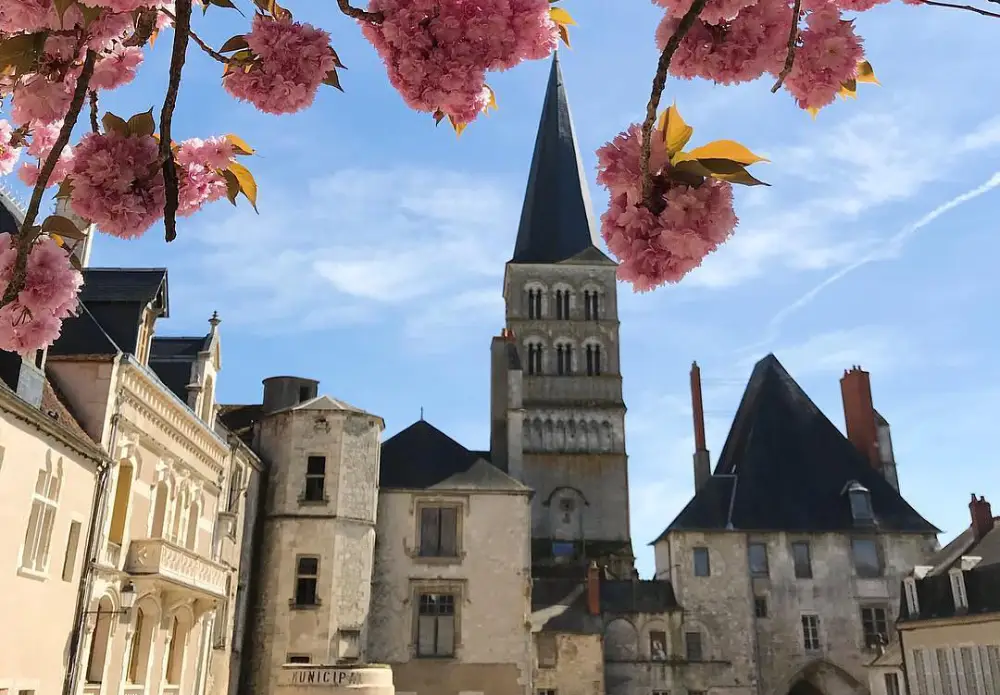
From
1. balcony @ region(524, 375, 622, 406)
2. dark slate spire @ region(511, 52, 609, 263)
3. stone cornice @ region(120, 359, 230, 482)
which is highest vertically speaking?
dark slate spire @ region(511, 52, 609, 263)

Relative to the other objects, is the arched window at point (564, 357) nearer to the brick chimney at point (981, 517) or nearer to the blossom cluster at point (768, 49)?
the brick chimney at point (981, 517)

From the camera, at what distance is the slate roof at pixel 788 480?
101 ft

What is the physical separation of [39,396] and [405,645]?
13.2 metres

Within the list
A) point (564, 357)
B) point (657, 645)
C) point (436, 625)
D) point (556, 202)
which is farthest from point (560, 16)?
point (556, 202)

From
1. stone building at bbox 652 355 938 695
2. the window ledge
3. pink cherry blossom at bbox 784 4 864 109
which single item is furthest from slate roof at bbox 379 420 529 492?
pink cherry blossom at bbox 784 4 864 109

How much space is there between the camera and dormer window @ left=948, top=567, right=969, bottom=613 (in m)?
23.2

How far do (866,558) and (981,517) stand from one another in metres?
4.74

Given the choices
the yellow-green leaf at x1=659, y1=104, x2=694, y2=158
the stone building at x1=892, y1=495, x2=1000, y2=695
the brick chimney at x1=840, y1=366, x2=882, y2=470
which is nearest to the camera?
the yellow-green leaf at x1=659, y1=104, x2=694, y2=158

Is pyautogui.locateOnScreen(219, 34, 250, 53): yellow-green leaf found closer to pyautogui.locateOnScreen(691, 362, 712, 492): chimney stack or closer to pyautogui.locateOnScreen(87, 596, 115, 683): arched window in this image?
pyautogui.locateOnScreen(87, 596, 115, 683): arched window

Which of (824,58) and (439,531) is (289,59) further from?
(439,531)

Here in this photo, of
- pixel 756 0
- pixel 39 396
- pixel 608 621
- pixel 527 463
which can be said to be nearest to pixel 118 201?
pixel 756 0

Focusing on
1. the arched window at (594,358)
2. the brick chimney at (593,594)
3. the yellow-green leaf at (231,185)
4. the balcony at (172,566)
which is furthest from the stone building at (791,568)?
the yellow-green leaf at (231,185)

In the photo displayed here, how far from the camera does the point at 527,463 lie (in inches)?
1667

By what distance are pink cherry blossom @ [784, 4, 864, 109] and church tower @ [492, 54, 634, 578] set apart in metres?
33.4
